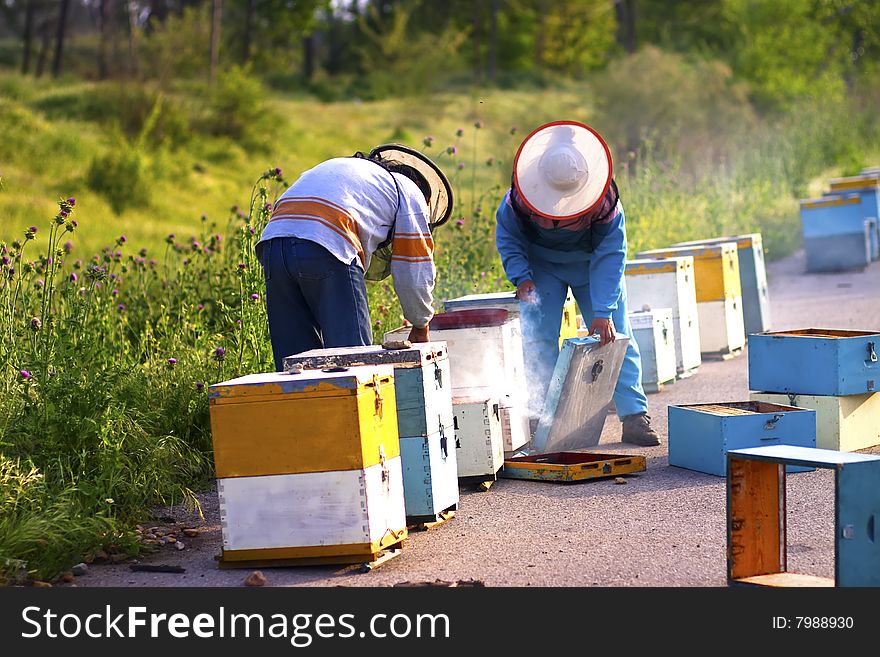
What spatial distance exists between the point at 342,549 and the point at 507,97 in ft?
179

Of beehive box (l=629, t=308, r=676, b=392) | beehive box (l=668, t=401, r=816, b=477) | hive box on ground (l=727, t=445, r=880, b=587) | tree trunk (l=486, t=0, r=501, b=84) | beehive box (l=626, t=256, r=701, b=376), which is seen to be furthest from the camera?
tree trunk (l=486, t=0, r=501, b=84)

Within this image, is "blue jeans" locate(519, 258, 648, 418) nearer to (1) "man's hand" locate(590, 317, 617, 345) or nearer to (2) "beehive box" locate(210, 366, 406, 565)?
(1) "man's hand" locate(590, 317, 617, 345)

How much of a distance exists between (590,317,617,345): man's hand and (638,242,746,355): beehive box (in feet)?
13.2

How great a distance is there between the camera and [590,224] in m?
8.37

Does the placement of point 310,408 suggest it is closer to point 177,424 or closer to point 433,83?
point 177,424

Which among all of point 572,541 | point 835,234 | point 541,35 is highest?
point 541,35

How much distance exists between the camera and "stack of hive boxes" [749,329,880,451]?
795 cm

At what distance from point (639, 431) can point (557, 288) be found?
1.16m

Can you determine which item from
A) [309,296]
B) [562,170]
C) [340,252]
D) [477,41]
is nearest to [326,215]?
[340,252]

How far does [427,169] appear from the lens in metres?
7.61

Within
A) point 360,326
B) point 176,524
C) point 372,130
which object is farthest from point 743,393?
point 372,130

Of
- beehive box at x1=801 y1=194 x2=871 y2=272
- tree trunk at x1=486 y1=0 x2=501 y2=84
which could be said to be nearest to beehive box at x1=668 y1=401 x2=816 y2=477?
beehive box at x1=801 y1=194 x2=871 y2=272

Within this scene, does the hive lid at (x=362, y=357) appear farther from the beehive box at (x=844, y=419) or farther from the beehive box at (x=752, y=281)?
the beehive box at (x=752, y=281)

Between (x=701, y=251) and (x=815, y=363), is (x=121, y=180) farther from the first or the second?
(x=815, y=363)
